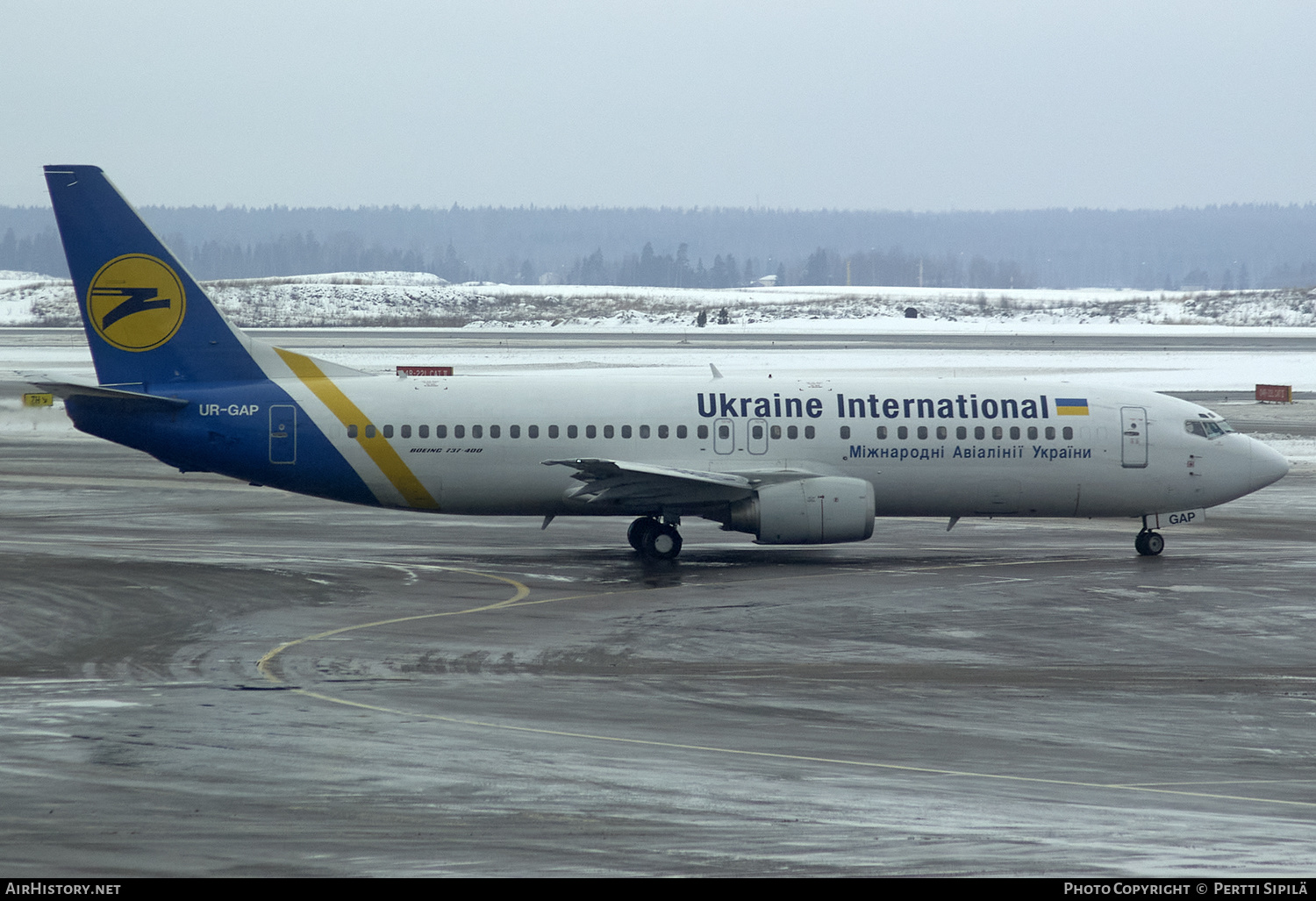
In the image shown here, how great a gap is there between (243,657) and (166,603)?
4.59 meters

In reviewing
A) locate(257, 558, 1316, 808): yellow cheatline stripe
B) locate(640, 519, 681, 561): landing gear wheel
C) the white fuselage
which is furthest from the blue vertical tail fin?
locate(257, 558, 1316, 808): yellow cheatline stripe

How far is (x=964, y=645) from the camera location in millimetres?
20844

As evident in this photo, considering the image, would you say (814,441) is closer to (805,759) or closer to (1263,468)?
(1263,468)

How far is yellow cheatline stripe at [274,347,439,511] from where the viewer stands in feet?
93.6

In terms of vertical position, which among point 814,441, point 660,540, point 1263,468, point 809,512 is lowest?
point 660,540

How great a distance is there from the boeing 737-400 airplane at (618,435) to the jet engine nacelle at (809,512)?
0.04 meters

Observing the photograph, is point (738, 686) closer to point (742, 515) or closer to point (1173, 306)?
point (742, 515)

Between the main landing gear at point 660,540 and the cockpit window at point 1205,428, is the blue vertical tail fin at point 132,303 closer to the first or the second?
the main landing gear at point 660,540

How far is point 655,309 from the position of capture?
5723 inches

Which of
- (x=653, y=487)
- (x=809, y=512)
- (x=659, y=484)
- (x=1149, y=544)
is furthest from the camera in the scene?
(x=1149, y=544)

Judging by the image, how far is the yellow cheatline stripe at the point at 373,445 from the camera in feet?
93.6

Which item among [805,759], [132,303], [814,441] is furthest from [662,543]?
[805,759]

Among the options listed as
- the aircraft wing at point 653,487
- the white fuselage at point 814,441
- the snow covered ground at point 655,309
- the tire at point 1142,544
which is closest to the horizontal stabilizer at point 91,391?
the white fuselage at point 814,441

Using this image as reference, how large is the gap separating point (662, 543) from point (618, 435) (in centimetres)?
254
